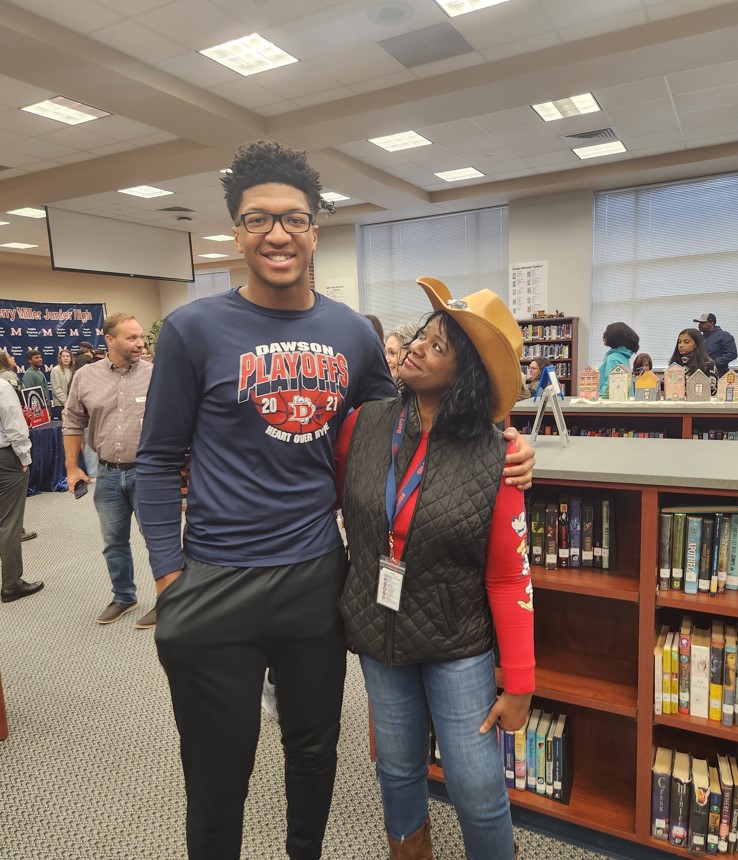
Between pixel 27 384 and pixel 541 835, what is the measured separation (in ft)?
29.2

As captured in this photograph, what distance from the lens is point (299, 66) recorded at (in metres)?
4.55

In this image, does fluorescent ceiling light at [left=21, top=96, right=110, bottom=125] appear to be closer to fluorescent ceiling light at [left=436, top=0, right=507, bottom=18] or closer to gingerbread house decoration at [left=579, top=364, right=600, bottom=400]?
fluorescent ceiling light at [left=436, top=0, right=507, bottom=18]

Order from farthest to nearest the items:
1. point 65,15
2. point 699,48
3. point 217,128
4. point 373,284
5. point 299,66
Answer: point 373,284 → point 217,128 → point 299,66 → point 699,48 → point 65,15

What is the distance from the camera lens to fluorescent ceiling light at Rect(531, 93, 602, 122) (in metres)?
5.33

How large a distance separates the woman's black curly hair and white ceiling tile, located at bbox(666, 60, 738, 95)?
491cm

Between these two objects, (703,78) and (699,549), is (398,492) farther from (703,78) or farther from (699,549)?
(703,78)

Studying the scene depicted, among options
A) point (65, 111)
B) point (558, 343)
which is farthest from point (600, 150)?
point (65, 111)

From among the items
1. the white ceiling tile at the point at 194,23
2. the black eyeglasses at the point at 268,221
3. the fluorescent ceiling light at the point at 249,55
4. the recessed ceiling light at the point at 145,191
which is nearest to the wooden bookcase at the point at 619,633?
the black eyeglasses at the point at 268,221

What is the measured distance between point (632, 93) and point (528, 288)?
351 cm

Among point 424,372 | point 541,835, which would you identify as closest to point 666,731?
point 541,835

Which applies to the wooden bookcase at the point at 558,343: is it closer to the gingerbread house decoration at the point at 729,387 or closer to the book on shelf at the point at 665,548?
the gingerbread house decoration at the point at 729,387

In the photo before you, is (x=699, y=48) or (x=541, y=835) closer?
(x=541, y=835)

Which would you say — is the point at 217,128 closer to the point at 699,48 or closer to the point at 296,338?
the point at 699,48

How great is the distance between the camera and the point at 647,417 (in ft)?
15.0
